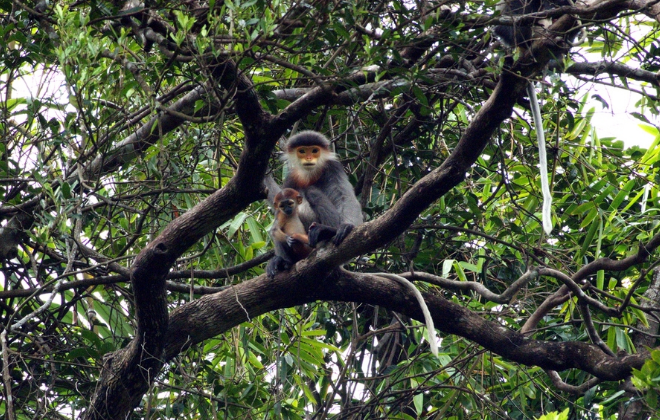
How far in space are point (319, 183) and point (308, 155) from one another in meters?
0.18

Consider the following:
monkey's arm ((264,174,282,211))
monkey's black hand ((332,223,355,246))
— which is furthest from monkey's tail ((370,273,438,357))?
monkey's arm ((264,174,282,211))

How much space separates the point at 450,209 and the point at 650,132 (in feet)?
5.06

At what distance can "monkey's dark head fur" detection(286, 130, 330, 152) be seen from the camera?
4562mm

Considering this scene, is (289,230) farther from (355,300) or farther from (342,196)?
(355,300)

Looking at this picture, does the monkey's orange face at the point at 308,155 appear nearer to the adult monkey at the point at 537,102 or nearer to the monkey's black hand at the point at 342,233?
the monkey's black hand at the point at 342,233

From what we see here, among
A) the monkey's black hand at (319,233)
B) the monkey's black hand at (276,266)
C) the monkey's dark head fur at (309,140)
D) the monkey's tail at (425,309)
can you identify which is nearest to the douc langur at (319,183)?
the monkey's dark head fur at (309,140)

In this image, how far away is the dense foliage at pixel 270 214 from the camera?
3.09 m

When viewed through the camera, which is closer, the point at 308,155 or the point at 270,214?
the point at 308,155

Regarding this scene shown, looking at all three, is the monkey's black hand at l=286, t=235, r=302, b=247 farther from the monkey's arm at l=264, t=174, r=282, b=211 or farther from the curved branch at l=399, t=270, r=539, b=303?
the curved branch at l=399, t=270, r=539, b=303

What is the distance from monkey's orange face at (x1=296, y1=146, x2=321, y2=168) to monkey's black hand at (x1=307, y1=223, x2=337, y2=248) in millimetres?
573

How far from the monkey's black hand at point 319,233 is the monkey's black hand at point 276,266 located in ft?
0.63

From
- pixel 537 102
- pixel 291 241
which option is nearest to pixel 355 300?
pixel 291 241

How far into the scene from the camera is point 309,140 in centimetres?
457

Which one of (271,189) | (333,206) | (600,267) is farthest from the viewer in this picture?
(271,189)
